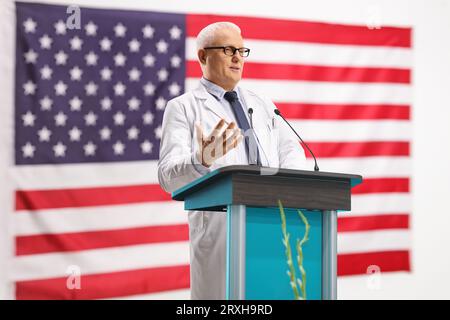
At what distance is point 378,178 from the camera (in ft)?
12.4

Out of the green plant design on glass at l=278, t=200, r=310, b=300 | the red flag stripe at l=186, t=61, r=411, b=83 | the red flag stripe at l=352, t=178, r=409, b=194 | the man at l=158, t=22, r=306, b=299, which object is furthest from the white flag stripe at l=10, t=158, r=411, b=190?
the green plant design on glass at l=278, t=200, r=310, b=300

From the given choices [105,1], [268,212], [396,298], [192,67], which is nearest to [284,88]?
[192,67]

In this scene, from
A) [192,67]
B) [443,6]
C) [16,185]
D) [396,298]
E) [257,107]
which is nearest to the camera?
[257,107]

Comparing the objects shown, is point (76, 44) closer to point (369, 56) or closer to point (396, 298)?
point (369, 56)

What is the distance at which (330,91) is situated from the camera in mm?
3791

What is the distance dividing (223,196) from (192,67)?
2.14 metres

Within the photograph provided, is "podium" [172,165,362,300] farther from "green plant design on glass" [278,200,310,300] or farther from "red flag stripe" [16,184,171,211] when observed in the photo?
"red flag stripe" [16,184,171,211]

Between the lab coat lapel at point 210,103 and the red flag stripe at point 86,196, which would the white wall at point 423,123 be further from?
the lab coat lapel at point 210,103

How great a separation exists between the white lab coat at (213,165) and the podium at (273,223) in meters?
0.35

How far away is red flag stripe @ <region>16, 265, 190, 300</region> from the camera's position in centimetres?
332

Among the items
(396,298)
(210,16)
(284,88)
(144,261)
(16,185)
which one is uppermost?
(210,16)

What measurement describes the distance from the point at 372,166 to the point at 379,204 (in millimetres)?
247

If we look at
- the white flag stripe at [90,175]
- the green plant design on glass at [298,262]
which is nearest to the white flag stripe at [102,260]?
the white flag stripe at [90,175]

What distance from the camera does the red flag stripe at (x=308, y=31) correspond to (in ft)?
12.0
